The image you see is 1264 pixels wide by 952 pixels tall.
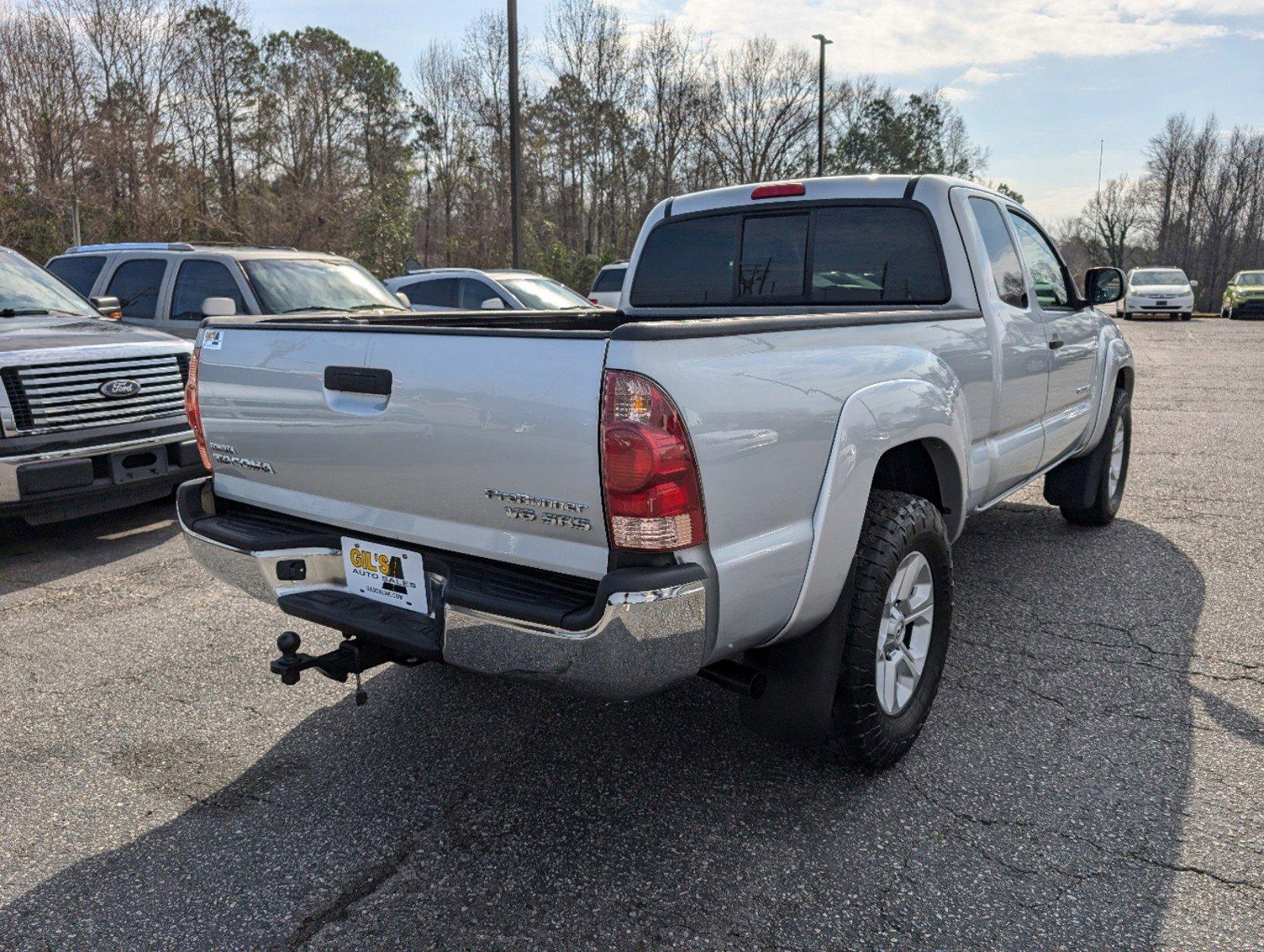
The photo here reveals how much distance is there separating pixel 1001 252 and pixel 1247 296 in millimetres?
34575

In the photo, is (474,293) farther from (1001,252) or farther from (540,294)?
(1001,252)

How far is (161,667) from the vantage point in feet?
13.1

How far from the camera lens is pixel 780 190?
4.16 m

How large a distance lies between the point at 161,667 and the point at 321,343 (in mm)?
2002

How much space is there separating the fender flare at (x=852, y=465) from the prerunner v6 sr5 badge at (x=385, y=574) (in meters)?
0.99

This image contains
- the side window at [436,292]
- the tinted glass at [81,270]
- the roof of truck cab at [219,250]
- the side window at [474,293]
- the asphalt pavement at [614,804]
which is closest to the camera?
the asphalt pavement at [614,804]

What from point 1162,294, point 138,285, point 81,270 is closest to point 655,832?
point 138,285

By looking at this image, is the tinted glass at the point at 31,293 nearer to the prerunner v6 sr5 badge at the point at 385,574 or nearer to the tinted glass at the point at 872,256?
the prerunner v6 sr5 badge at the point at 385,574

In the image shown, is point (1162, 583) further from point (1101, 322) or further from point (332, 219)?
point (332, 219)

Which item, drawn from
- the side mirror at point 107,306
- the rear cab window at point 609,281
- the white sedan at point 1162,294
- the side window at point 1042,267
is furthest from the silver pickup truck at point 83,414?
the white sedan at point 1162,294

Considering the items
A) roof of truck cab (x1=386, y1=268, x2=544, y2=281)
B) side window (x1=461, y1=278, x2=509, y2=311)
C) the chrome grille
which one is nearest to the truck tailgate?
the chrome grille

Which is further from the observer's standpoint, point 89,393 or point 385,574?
point 89,393

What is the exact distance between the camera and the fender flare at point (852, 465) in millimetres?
2607

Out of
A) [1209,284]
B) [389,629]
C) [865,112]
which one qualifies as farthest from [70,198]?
[1209,284]
